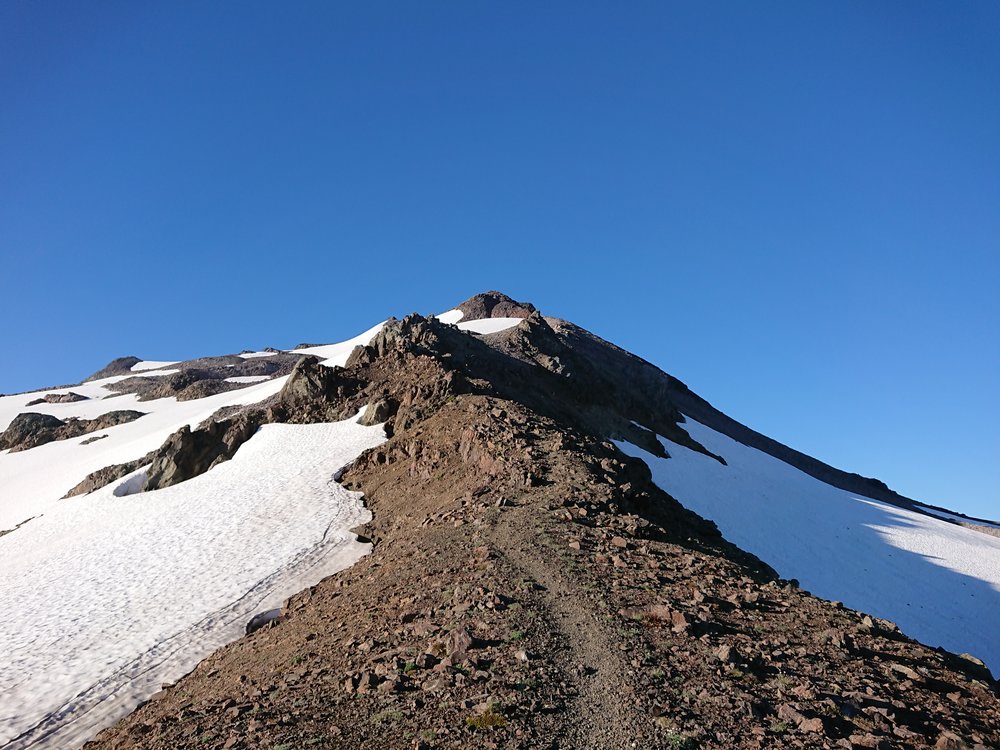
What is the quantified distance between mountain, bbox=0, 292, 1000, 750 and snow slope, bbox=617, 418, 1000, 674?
19cm

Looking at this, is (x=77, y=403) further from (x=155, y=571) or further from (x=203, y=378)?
(x=155, y=571)

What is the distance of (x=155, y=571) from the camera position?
1989 centimetres

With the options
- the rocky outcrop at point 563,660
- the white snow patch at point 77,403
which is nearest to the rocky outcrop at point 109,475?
the rocky outcrop at point 563,660

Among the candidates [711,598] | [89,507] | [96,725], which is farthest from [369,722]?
[89,507]

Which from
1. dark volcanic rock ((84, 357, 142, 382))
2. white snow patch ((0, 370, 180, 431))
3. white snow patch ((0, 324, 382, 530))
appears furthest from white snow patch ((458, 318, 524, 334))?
dark volcanic rock ((84, 357, 142, 382))

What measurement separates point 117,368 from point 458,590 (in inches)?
4725

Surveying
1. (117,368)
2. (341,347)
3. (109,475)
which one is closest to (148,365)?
(117,368)

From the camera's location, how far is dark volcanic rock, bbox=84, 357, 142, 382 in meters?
108

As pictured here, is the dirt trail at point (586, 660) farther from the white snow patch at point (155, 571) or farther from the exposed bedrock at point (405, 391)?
the exposed bedrock at point (405, 391)

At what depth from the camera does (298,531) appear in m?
20.9

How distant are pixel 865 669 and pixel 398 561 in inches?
390

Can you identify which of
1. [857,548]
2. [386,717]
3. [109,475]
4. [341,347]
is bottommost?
[109,475]

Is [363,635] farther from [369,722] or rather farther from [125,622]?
[125,622]

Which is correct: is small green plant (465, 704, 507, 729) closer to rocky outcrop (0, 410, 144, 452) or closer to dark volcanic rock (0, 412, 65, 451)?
rocky outcrop (0, 410, 144, 452)
